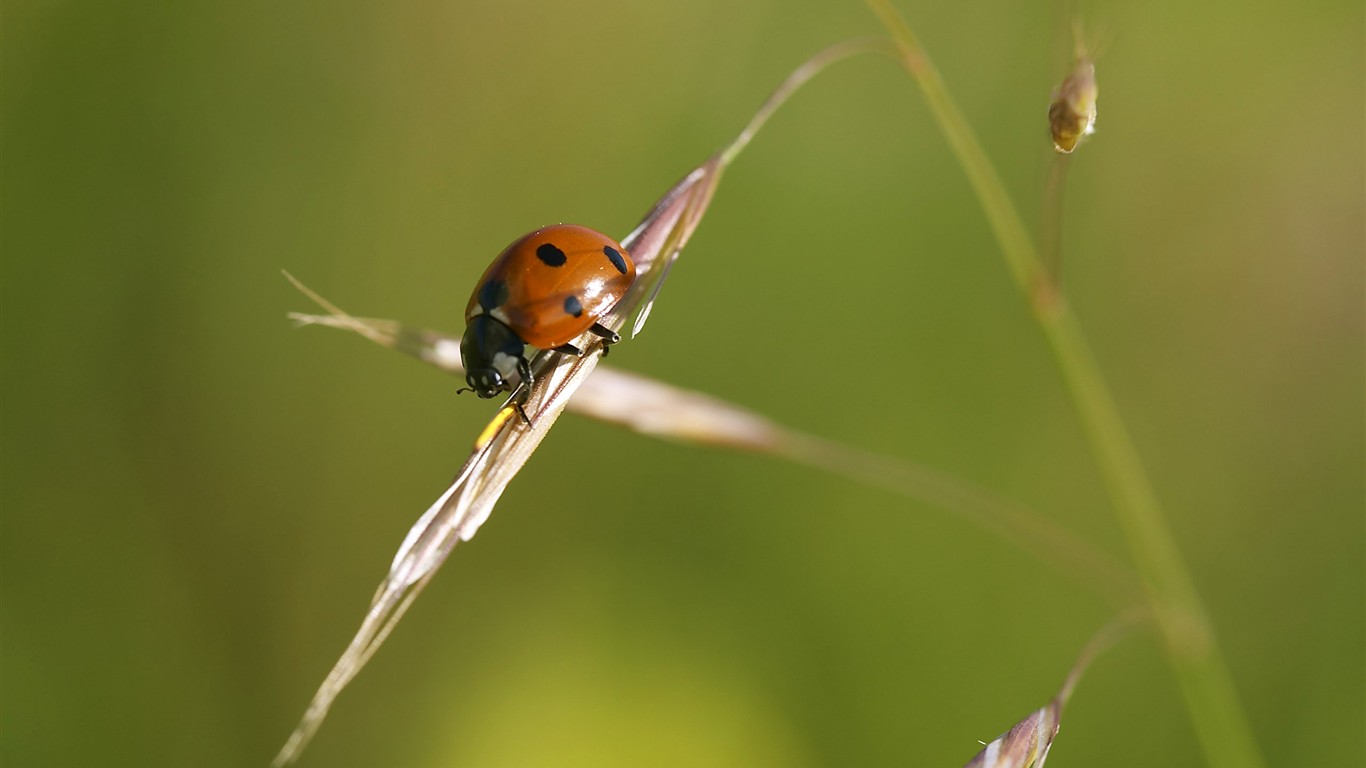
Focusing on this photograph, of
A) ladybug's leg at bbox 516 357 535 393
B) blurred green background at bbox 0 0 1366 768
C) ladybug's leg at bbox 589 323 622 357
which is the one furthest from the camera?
blurred green background at bbox 0 0 1366 768

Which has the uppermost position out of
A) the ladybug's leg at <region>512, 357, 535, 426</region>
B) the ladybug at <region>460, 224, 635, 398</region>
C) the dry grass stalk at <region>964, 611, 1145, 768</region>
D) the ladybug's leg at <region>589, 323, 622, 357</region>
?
the ladybug at <region>460, 224, 635, 398</region>

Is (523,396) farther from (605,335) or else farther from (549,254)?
(549,254)

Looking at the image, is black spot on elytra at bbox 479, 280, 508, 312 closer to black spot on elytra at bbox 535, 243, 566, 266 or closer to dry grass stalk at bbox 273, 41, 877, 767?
black spot on elytra at bbox 535, 243, 566, 266

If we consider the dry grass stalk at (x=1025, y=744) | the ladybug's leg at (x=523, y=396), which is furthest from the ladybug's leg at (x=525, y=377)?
the dry grass stalk at (x=1025, y=744)

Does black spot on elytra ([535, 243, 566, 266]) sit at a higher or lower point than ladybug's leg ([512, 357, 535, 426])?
higher

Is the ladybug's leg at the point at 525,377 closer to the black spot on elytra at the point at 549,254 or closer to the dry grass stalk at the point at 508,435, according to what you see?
the dry grass stalk at the point at 508,435

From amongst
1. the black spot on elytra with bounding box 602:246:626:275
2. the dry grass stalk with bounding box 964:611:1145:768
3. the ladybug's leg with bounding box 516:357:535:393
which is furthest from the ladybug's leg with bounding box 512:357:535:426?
the dry grass stalk with bounding box 964:611:1145:768

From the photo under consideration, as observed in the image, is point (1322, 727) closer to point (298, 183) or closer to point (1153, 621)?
point (1153, 621)

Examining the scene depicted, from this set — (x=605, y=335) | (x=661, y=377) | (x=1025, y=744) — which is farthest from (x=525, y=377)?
(x=661, y=377)
